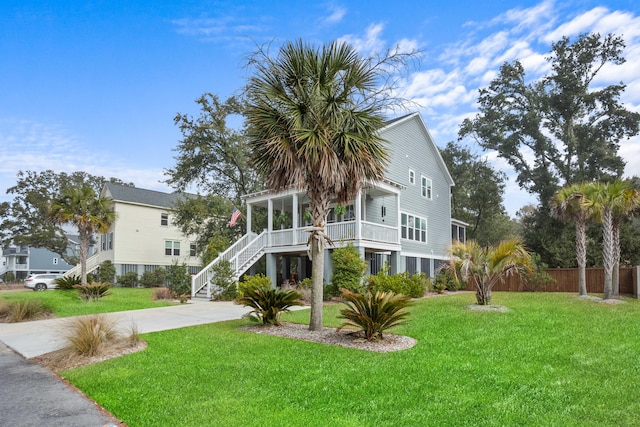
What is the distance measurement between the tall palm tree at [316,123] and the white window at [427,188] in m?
18.4

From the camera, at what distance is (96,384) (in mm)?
6582

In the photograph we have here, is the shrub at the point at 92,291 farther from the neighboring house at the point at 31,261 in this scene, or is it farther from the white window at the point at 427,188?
the neighboring house at the point at 31,261

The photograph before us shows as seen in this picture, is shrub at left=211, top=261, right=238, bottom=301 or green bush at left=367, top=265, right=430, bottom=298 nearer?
green bush at left=367, top=265, right=430, bottom=298

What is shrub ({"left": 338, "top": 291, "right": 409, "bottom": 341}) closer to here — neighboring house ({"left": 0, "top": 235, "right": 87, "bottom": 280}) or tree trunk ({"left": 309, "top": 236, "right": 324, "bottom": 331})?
tree trunk ({"left": 309, "top": 236, "right": 324, "bottom": 331})

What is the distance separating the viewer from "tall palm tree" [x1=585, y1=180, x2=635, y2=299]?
17.6 metres

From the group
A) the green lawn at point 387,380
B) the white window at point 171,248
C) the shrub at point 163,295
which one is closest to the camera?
the green lawn at point 387,380

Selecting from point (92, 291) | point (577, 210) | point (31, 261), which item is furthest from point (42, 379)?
point (31, 261)

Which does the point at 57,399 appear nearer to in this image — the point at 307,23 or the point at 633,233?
the point at 307,23

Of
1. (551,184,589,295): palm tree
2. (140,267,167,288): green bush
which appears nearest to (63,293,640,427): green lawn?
(551,184,589,295): palm tree

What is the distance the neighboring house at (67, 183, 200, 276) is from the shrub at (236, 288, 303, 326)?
85.4 feet

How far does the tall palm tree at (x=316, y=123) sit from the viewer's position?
10.4 metres

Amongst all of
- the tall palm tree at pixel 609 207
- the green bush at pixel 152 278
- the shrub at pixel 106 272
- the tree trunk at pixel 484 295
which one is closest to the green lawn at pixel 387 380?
the tree trunk at pixel 484 295

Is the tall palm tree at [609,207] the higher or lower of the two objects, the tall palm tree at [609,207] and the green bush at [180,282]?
the higher

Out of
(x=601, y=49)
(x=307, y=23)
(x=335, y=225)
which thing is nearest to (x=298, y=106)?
(x=307, y=23)
